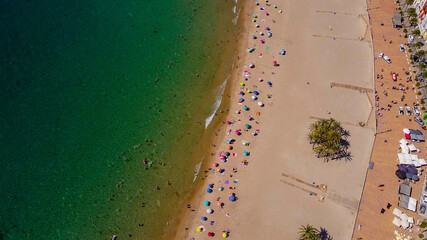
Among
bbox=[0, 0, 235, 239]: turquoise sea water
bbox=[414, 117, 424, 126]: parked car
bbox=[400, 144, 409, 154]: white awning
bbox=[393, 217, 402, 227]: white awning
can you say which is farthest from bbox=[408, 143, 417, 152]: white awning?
bbox=[0, 0, 235, 239]: turquoise sea water

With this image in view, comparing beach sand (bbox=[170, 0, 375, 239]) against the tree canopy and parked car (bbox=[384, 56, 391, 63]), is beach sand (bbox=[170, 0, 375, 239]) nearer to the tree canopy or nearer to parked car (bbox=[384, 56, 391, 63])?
the tree canopy

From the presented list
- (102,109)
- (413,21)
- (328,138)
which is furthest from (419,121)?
(102,109)

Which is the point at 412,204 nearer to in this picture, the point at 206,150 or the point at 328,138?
the point at 328,138

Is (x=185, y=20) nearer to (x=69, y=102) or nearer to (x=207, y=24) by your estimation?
(x=207, y=24)

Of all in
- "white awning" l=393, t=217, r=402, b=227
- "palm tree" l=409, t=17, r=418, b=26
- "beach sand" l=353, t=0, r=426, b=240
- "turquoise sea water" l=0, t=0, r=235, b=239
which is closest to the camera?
"white awning" l=393, t=217, r=402, b=227

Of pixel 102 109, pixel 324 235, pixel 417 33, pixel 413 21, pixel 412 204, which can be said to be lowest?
pixel 324 235

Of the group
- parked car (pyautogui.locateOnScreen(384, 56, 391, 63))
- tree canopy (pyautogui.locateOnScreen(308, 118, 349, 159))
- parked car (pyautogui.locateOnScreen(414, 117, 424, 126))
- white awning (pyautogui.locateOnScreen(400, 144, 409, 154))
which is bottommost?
tree canopy (pyautogui.locateOnScreen(308, 118, 349, 159))
